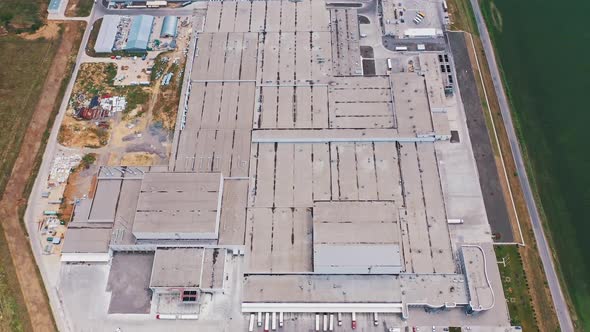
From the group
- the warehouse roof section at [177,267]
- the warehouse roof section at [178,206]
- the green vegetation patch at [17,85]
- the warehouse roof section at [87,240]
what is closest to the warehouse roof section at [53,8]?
the green vegetation patch at [17,85]

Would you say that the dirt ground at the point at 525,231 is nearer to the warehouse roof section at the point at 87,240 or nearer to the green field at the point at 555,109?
the green field at the point at 555,109

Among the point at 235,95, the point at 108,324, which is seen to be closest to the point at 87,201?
the point at 108,324

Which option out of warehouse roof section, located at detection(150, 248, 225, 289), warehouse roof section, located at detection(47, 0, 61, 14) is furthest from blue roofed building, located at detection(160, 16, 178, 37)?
warehouse roof section, located at detection(150, 248, 225, 289)

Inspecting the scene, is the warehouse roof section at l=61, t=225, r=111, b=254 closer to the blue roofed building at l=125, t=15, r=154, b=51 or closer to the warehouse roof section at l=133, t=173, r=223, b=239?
the warehouse roof section at l=133, t=173, r=223, b=239

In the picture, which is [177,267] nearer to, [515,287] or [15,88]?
[515,287]

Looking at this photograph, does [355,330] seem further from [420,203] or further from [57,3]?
[57,3]

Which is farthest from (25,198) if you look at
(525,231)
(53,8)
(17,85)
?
(525,231)
